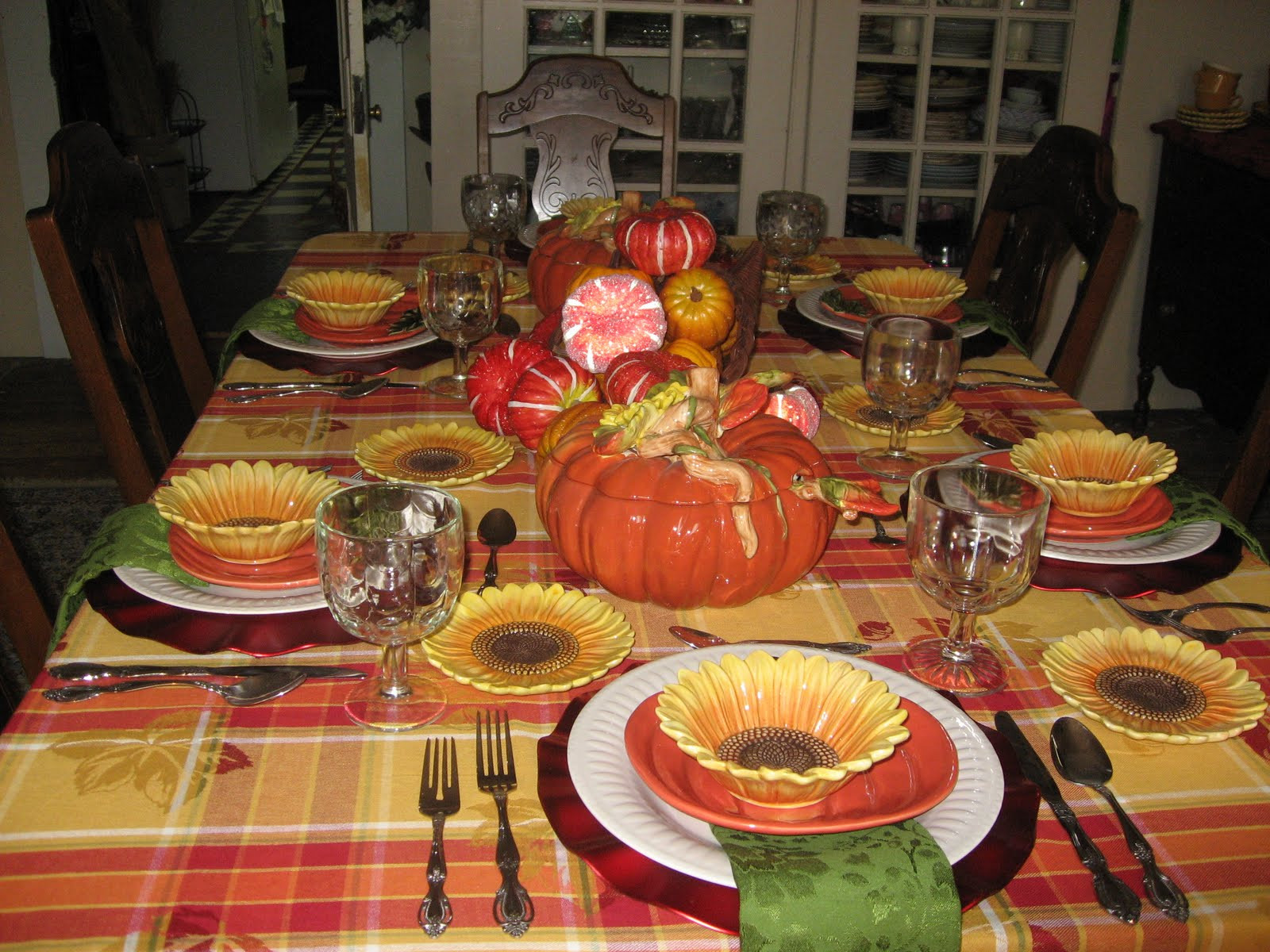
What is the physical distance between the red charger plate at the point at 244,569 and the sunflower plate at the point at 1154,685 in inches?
22.7

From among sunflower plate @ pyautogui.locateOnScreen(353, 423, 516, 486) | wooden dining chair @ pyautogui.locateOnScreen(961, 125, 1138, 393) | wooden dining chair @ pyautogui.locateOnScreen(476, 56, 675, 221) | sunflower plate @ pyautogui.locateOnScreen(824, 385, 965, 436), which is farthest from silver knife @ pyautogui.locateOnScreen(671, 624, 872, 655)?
wooden dining chair @ pyautogui.locateOnScreen(476, 56, 675, 221)

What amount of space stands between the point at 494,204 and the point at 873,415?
0.79 meters

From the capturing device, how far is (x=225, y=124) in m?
6.22

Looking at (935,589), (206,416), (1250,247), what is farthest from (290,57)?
(935,589)

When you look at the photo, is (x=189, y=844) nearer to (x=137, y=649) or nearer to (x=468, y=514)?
(x=137, y=649)

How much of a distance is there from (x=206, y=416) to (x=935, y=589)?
2.78 feet

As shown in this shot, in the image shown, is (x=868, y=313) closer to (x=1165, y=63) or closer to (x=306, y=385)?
(x=306, y=385)

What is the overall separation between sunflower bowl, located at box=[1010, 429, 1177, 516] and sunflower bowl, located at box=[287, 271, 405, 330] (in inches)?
32.6

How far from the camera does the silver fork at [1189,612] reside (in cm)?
91

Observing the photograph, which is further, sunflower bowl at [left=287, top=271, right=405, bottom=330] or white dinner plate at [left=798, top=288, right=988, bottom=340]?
white dinner plate at [left=798, top=288, right=988, bottom=340]

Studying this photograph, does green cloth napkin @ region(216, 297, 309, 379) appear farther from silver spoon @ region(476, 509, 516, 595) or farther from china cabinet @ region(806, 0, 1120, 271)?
china cabinet @ region(806, 0, 1120, 271)

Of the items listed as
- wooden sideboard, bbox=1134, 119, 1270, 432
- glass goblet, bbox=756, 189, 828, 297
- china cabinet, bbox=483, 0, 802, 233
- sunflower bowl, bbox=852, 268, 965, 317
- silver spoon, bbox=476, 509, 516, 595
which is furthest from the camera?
china cabinet, bbox=483, 0, 802, 233

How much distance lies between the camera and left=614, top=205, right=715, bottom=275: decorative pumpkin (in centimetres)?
132

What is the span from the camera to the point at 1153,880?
654 mm
